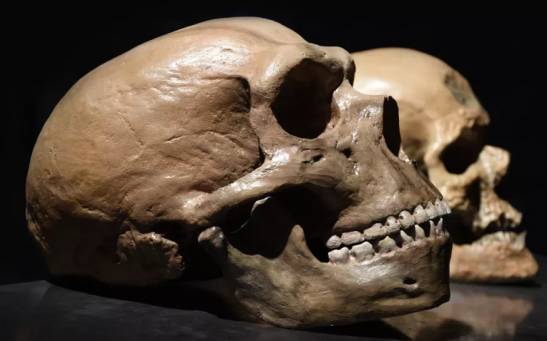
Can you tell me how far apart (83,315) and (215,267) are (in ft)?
1.40

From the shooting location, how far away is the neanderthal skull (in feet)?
6.19

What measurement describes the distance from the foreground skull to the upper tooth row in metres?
0.87

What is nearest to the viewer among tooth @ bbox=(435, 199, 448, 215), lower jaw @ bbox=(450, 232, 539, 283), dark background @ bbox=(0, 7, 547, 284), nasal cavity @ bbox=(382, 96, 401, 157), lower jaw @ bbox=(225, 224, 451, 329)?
lower jaw @ bbox=(225, 224, 451, 329)

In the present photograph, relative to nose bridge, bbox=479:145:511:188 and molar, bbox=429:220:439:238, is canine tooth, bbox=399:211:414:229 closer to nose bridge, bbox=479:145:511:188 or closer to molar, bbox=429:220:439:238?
molar, bbox=429:220:439:238

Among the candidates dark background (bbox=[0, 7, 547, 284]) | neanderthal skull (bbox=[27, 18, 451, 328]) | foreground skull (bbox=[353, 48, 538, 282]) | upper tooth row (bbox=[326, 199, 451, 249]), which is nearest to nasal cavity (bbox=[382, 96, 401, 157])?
neanderthal skull (bbox=[27, 18, 451, 328])

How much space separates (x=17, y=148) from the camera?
10.6 ft

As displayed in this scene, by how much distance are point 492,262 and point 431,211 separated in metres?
1.01

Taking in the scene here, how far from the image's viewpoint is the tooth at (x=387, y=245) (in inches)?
73.5

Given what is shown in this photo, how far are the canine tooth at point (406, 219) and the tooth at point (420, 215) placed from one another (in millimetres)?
15

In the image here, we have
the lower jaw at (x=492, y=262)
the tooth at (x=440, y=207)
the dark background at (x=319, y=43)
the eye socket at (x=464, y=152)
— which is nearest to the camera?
the tooth at (x=440, y=207)

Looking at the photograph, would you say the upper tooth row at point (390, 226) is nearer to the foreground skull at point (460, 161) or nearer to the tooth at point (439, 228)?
the tooth at point (439, 228)

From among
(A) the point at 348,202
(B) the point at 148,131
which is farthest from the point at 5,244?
(A) the point at 348,202

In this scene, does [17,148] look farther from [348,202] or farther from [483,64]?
[483,64]

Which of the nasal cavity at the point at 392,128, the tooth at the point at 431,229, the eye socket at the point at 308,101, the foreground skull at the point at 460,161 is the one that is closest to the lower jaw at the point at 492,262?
the foreground skull at the point at 460,161
